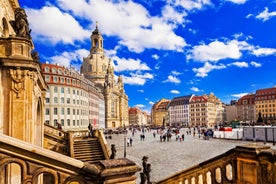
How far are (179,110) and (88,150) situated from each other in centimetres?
12462

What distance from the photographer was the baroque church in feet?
381

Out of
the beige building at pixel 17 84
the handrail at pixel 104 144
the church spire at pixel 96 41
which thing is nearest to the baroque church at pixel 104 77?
the church spire at pixel 96 41

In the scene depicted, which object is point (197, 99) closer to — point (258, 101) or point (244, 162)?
point (258, 101)

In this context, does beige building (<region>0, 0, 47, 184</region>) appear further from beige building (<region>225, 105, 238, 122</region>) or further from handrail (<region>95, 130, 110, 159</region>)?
beige building (<region>225, 105, 238, 122</region>)

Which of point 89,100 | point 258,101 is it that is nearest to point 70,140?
point 89,100

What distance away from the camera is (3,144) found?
322cm

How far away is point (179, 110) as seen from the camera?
14325 centimetres

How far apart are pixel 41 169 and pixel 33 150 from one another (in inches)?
11.5

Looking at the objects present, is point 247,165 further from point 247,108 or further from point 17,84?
point 247,108

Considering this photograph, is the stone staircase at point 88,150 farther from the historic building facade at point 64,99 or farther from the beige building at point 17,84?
the historic building facade at point 64,99

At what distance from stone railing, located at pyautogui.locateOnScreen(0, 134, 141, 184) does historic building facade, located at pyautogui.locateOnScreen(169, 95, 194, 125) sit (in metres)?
138

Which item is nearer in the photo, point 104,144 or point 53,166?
point 53,166

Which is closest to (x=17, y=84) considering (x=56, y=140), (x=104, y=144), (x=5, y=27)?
(x=5, y=27)

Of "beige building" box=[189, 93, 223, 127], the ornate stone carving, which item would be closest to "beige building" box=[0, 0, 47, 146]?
the ornate stone carving
